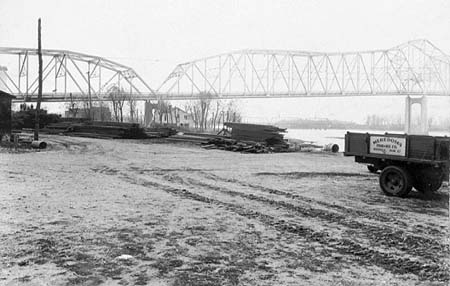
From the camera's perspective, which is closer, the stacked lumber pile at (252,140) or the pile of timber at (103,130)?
the stacked lumber pile at (252,140)

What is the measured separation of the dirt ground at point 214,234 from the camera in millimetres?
4215

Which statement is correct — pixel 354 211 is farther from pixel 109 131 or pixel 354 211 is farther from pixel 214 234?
pixel 109 131

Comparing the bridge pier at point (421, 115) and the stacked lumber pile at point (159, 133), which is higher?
the bridge pier at point (421, 115)

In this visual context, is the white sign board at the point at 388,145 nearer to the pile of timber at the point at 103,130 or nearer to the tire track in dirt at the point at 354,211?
the tire track in dirt at the point at 354,211

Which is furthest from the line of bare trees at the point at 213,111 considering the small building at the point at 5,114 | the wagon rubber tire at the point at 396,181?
the wagon rubber tire at the point at 396,181

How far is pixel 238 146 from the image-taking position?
983 inches

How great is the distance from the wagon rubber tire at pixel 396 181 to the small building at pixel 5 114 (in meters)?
21.9

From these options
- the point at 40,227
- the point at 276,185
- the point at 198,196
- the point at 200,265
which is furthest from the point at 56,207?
the point at 276,185

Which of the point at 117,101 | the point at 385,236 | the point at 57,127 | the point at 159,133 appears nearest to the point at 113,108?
the point at 117,101

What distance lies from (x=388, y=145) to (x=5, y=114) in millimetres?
22513

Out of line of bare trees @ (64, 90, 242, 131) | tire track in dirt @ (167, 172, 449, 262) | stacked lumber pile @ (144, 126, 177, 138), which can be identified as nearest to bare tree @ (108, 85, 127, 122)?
line of bare trees @ (64, 90, 242, 131)

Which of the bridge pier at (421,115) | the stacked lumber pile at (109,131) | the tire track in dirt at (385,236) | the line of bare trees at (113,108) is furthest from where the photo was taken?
the line of bare trees at (113,108)

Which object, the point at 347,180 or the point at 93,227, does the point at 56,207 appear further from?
the point at 347,180

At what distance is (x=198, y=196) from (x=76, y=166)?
22.7 ft
